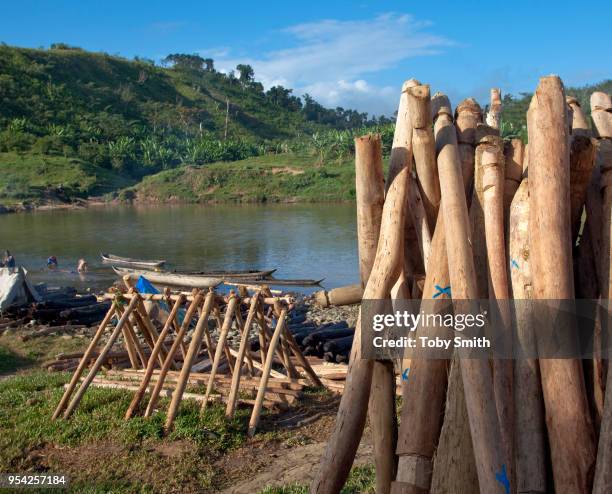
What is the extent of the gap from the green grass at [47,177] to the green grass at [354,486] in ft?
162

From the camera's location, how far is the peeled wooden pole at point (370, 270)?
10.3 ft

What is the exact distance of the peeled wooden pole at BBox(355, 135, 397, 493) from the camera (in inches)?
124

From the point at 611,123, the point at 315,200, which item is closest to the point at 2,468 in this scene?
the point at 611,123

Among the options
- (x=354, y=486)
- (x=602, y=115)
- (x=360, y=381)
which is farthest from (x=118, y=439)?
(x=602, y=115)

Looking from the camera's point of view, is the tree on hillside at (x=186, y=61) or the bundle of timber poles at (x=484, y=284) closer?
the bundle of timber poles at (x=484, y=284)

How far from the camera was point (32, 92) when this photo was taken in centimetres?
7644

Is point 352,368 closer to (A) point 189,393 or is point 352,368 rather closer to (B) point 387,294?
(B) point 387,294

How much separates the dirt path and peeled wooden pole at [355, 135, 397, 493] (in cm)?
169

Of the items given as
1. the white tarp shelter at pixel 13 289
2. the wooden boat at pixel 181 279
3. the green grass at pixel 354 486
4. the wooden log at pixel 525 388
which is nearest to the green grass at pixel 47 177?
the wooden boat at pixel 181 279

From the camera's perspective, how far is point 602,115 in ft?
11.6

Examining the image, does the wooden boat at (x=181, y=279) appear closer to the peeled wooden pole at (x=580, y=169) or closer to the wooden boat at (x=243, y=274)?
the wooden boat at (x=243, y=274)

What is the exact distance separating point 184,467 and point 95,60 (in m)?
107

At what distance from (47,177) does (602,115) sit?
56182mm

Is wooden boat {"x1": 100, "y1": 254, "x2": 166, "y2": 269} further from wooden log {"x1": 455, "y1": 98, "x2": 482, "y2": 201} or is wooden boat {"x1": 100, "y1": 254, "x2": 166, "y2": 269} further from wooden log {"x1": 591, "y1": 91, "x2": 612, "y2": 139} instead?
wooden log {"x1": 591, "y1": 91, "x2": 612, "y2": 139}
